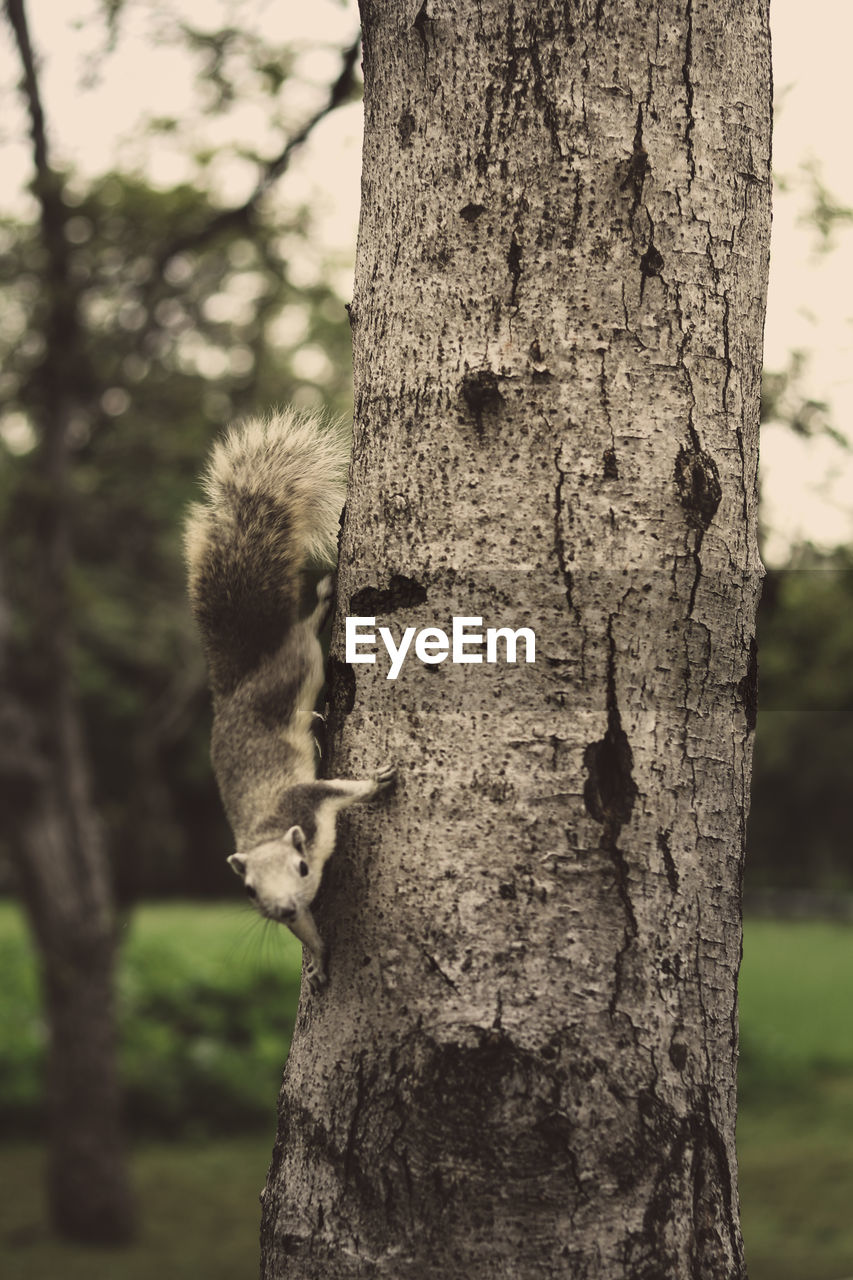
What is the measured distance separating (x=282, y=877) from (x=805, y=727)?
17208 millimetres

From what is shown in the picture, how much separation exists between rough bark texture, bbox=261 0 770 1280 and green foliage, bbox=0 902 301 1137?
6.65m

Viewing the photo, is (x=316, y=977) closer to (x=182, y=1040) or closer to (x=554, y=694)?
(x=554, y=694)

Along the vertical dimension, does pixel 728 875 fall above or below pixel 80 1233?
above

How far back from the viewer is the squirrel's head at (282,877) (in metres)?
1.62

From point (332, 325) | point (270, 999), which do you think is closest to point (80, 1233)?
point (270, 999)

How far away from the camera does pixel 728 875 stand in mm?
1543

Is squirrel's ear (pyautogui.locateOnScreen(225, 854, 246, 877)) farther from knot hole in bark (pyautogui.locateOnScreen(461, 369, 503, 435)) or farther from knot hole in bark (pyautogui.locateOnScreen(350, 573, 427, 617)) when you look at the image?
knot hole in bark (pyautogui.locateOnScreen(461, 369, 503, 435))

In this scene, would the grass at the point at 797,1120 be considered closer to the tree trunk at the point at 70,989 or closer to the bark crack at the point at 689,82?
the tree trunk at the point at 70,989

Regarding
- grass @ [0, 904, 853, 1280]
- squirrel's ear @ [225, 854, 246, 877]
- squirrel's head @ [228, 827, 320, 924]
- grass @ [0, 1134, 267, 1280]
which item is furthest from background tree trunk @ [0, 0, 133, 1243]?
squirrel's head @ [228, 827, 320, 924]

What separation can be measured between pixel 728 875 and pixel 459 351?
0.70 m

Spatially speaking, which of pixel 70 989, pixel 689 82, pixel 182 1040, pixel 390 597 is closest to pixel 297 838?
pixel 390 597

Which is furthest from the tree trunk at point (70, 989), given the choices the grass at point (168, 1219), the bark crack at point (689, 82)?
the bark crack at point (689, 82)

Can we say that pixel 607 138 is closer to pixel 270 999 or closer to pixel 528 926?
pixel 528 926

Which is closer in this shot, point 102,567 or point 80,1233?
point 80,1233
